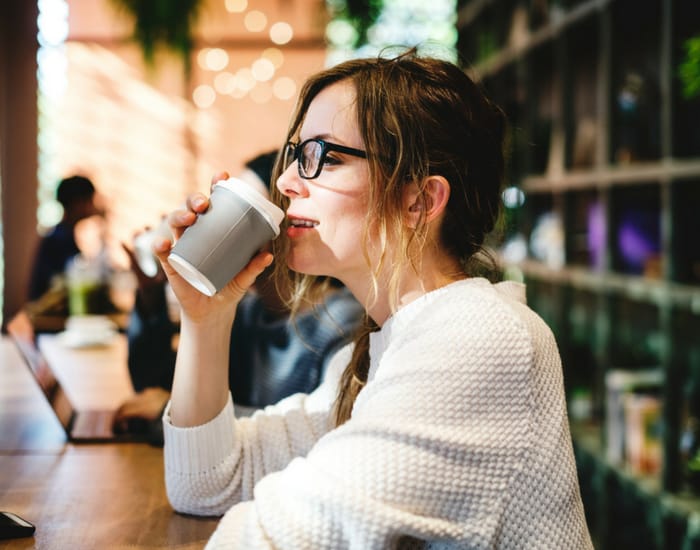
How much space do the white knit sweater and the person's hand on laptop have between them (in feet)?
1.91

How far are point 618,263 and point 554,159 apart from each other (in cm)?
76

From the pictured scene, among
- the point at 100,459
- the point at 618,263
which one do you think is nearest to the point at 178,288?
the point at 100,459

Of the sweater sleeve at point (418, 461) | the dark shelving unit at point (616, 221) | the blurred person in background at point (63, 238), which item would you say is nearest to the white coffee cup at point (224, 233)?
the sweater sleeve at point (418, 461)

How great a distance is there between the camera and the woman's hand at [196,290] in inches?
37.6

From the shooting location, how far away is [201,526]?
1006mm

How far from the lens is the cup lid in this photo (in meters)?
0.93

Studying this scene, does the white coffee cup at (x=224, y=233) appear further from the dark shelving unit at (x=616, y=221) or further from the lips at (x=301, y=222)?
the dark shelving unit at (x=616, y=221)

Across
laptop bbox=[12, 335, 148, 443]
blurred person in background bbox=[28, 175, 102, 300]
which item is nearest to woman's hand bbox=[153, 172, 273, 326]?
laptop bbox=[12, 335, 148, 443]

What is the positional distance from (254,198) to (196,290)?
20 cm

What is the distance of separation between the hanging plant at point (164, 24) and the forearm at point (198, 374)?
4793 mm

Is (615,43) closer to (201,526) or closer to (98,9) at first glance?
(201,526)

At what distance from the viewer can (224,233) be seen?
3.06 ft

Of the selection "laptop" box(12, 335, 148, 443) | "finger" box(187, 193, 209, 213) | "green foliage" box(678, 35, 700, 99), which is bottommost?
"laptop" box(12, 335, 148, 443)

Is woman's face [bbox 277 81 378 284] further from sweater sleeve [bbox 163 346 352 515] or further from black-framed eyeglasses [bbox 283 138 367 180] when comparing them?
sweater sleeve [bbox 163 346 352 515]
